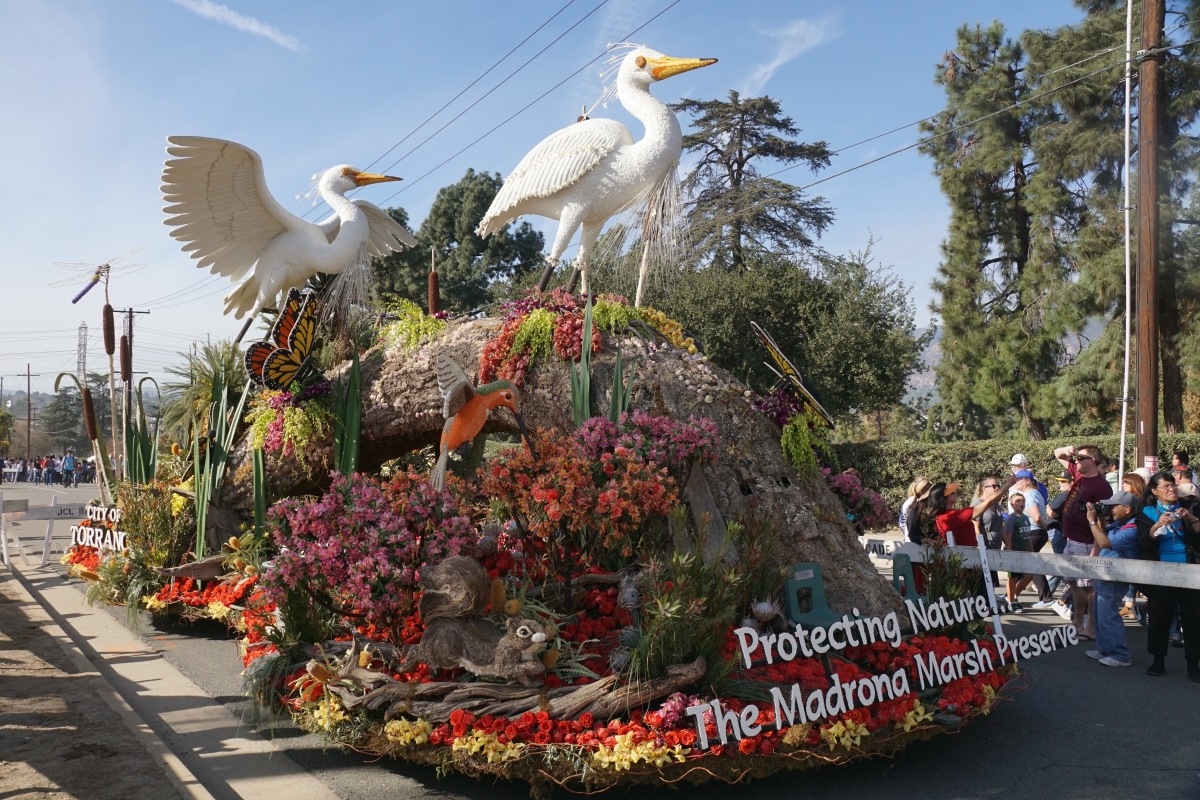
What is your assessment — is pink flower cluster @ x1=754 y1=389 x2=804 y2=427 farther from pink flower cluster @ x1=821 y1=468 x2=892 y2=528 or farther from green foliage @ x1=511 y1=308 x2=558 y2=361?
green foliage @ x1=511 y1=308 x2=558 y2=361

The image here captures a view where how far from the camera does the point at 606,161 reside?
20.8 ft

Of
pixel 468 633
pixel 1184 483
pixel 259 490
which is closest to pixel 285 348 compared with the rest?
pixel 259 490

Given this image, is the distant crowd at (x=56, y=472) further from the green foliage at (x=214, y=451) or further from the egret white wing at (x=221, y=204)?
the egret white wing at (x=221, y=204)

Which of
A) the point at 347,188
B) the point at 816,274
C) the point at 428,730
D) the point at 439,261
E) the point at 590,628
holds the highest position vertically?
the point at 439,261

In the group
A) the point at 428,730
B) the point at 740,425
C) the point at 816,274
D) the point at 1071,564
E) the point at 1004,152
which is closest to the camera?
the point at 428,730

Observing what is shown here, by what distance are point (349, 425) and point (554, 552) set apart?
263 cm

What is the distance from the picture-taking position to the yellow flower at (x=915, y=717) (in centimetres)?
420

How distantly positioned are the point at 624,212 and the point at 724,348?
11.0 m

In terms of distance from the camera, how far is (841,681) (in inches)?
169

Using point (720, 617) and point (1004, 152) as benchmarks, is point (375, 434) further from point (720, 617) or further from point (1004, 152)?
point (1004, 152)

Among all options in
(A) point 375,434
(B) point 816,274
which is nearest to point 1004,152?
(B) point 816,274

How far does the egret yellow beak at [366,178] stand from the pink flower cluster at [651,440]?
427 centimetres

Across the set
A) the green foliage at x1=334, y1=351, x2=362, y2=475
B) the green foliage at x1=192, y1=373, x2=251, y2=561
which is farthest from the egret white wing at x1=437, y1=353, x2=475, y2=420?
the green foliage at x1=192, y1=373, x2=251, y2=561

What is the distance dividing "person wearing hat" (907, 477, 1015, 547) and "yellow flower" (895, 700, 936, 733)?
9.62 ft
